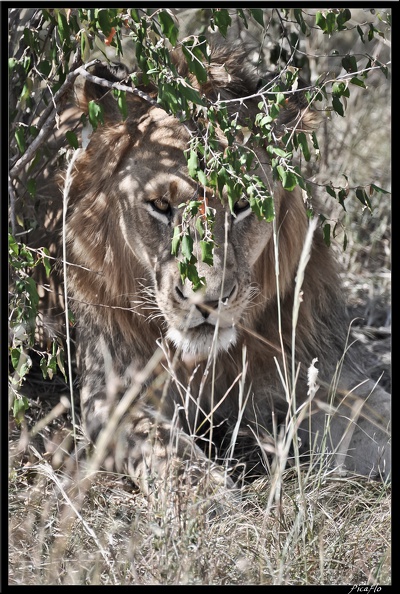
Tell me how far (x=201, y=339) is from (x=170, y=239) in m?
0.49

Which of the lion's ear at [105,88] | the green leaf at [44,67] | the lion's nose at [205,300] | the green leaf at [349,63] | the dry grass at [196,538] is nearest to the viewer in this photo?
the dry grass at [196,538]

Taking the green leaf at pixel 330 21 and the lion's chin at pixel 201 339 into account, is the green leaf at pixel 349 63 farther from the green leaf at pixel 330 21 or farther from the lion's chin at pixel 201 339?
the lion's chin at pixel 201 339

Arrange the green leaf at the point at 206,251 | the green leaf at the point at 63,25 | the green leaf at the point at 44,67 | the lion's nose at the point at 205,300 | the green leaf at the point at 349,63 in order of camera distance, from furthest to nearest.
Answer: the green leaf at the point at 349,63, the green leaf at the point at 44,67, the lion's nose at the point at 205,300, the green leaf at the point at 63,25, the green leaf at the point at 206,251

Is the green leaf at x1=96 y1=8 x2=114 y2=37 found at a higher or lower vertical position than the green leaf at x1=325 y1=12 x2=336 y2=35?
lower

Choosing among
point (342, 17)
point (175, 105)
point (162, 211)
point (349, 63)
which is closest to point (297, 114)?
point (349, 63)

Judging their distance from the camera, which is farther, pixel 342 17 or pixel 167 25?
pixel 342 17

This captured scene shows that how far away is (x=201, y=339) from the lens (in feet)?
12.5

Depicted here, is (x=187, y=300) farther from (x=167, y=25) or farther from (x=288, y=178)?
(x=167, y=25)

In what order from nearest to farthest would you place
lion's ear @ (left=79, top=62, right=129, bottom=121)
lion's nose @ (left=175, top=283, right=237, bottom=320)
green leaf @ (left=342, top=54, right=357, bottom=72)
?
lion's nose @ (left=175, top=283, right=237, bottom=320) → green leaf @ (left=342, top=54, right=357, bottom=72) → lion's ear @ (left=79, top=62, right=129, bottom=121)

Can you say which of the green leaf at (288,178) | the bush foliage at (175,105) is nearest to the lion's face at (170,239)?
the bush foliage at (175,105)

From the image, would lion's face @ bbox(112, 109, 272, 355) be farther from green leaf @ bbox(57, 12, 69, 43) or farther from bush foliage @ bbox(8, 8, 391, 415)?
green leaf @ bbox(57, 12, 69, 43)

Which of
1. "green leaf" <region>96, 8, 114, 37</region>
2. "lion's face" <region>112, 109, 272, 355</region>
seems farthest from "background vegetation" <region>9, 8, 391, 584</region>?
"lion's face" <region>112, 109, 272, 355</region>

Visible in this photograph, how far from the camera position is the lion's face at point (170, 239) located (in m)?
3.76

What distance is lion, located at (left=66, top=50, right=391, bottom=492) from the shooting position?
3.91 m
